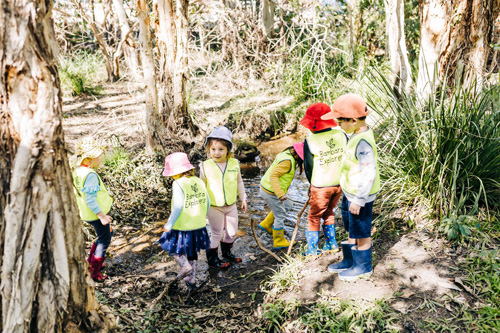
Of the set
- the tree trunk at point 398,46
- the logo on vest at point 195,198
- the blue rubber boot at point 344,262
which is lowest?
the blue rubber boot at point 344,262

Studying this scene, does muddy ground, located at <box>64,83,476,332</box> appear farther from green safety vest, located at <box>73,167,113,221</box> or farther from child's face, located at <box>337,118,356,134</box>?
child's face, located at <box>337,118,356,134</box>

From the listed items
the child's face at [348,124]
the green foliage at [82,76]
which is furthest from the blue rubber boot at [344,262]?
the green foliage at [82,76]

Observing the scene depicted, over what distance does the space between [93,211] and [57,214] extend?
4.72ft

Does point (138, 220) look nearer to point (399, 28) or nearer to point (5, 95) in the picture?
point (5, 95)

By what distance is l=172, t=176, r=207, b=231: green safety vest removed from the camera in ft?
11.5

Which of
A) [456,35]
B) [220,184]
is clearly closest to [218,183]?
[220,184]

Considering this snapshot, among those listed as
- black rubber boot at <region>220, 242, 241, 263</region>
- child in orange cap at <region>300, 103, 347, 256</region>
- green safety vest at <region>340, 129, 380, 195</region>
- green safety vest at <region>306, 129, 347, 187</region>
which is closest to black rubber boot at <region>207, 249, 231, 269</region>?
black rubber boot at <region>220, 242, 241, 263</region>

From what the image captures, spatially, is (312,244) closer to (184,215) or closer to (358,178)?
(358,178)

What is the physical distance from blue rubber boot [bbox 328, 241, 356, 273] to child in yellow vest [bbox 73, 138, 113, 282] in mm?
2137

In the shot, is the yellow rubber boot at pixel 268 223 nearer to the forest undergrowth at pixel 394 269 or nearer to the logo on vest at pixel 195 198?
the forest undergrowth at pixel 394 269

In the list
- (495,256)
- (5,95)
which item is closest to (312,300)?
(495,256)

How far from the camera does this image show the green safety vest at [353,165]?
296 centimetres

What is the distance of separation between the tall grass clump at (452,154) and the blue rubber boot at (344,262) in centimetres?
96

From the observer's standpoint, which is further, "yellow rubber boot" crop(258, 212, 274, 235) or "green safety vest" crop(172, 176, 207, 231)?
"yellow rubber boot" crop(258, 212, 274, 235)
